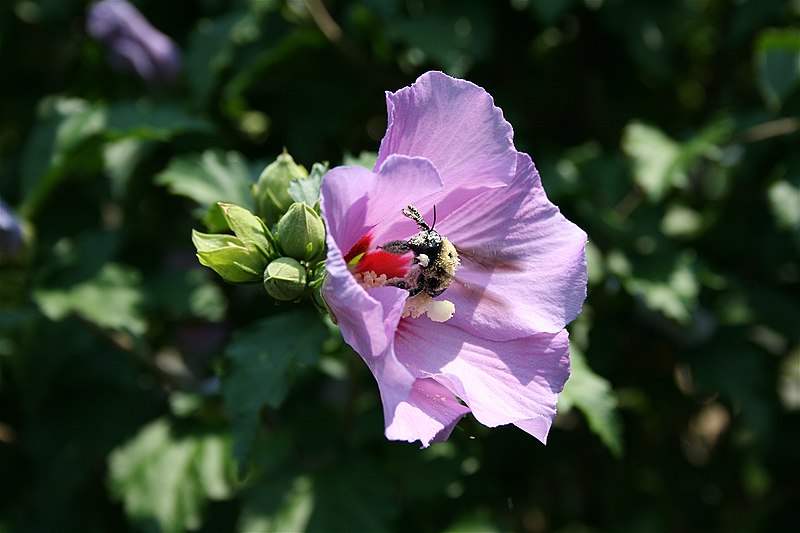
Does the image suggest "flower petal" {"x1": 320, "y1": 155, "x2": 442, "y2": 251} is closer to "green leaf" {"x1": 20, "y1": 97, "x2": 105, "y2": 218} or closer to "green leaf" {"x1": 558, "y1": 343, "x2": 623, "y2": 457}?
"green leaf" {"x1": 558, "y1": 343, "x2": 623, "y2": 457}

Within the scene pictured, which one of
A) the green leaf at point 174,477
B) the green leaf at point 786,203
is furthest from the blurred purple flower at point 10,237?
the green leaf at point 786,203

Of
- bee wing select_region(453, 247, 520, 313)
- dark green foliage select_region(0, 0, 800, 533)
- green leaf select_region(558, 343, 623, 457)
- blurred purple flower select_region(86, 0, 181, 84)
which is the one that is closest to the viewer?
bee wing select_region(453, 247, 520, 313)

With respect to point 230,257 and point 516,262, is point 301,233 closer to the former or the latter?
point 230,257

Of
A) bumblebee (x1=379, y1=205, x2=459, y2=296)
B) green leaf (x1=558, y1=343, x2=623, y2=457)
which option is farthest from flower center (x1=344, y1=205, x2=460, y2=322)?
green leaf (x1=558, y1=343, x2=623, y2=457)

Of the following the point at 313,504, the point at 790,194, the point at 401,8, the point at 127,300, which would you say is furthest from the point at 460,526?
the point at 401,8

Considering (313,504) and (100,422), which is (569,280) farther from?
(100,422)
